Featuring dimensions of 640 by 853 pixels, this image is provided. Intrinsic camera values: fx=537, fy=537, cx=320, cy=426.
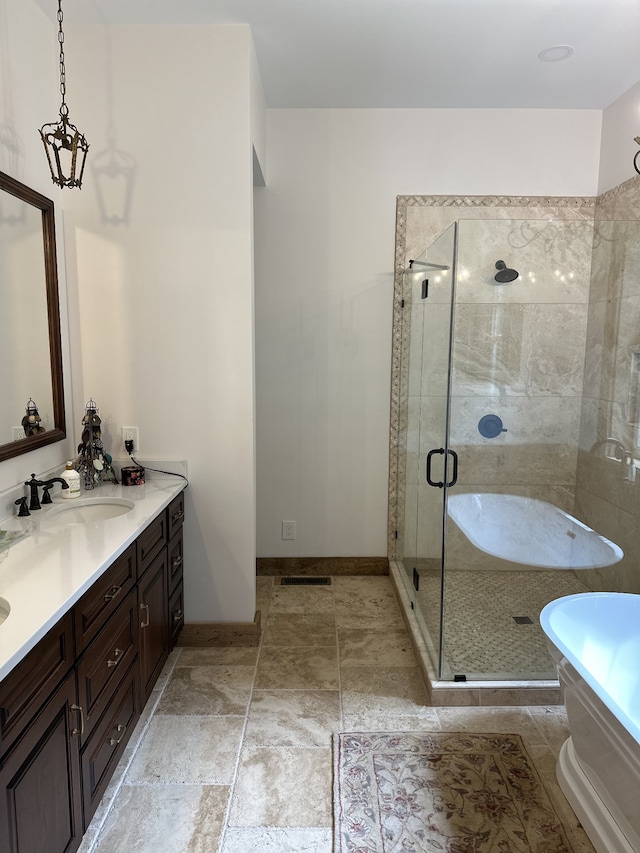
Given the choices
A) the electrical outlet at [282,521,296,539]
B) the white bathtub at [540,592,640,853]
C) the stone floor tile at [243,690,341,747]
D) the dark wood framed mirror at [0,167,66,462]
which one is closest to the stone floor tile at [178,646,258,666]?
the stone floor tile at [243,690,341,747]

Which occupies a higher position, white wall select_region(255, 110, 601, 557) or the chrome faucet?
white wall select_region(255, 110, 601, 557)

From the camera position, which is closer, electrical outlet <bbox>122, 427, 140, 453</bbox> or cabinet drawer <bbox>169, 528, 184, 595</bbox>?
cabinet drawer <bbox>169, 528, 184, 595</bbox>

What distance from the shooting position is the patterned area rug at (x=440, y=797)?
1.64m

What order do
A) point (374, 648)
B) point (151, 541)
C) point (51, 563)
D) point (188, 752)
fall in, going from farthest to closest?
point (374, 648)
point (151, 541)
point (188, 752)
point (51, 563)


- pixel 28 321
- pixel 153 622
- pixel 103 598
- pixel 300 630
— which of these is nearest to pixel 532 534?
pixel 300 630

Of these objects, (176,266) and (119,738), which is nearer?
(119,738)

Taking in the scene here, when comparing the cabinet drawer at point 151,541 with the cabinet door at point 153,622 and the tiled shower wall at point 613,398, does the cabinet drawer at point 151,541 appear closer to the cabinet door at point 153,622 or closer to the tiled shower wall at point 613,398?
the cabinet door at point 153,622

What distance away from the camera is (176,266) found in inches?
97.2

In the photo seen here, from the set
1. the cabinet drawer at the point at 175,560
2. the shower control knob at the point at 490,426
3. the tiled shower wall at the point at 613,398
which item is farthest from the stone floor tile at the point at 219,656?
the tiled shower wall at the point at 613,398

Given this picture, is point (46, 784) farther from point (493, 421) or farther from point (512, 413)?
point (512, 413)

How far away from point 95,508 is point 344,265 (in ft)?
6.75

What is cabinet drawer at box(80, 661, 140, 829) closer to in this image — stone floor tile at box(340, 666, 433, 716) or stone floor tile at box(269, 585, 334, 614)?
stone floor tile at box(340, 666, 433, 716)

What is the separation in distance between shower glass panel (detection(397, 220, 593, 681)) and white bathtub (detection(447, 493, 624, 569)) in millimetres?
16

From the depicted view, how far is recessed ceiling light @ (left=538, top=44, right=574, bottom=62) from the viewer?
2.50m
